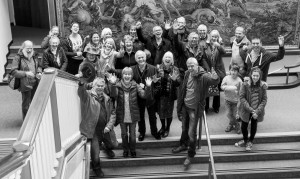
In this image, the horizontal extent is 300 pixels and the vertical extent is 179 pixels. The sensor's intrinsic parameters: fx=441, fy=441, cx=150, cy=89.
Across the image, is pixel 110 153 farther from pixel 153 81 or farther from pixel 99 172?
pixel 153 81

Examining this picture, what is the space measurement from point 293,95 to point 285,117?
1.62 meters

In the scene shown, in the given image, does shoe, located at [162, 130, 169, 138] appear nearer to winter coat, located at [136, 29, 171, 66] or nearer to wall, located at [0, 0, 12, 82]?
winter coat, located at [136, 29, 171, 66]

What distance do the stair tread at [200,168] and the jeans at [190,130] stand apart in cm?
36

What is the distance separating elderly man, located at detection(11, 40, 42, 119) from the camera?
9211mm

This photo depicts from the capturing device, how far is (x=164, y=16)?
43.6 feet

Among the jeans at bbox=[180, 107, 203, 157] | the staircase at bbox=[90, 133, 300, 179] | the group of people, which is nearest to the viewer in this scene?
the group of people

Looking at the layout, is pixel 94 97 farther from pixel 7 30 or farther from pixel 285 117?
pixel 7 30

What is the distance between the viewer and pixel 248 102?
348 inches

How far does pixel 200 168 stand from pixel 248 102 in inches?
64.4

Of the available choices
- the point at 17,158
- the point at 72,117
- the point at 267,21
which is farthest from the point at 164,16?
the point at 17,158

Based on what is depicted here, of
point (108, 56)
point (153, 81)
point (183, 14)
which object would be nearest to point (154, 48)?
point (108, 56)

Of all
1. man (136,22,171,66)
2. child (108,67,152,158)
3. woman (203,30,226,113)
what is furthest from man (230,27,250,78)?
child (108,67,152,158)

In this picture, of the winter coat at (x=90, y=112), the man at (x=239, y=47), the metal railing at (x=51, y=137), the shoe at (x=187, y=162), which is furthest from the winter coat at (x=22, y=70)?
the man at (x=239, y=47)

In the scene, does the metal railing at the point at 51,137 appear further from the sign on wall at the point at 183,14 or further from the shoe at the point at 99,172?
the sign on wall at the point at 183,14
